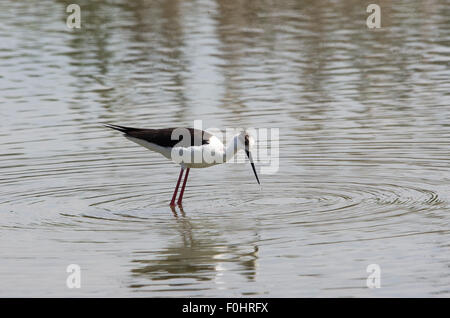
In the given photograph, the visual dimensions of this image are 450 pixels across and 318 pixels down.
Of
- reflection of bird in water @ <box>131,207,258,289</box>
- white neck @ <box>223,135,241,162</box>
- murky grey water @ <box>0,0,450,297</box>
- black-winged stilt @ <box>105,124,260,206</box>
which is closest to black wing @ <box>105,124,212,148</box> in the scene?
black-winged stilt @ <box>105,124,260,206</box>

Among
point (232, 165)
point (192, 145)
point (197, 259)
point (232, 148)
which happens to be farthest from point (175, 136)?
point (197, 259)

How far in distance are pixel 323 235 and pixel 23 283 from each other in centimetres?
309

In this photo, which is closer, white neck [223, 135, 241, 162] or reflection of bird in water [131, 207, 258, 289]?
reflection of bird in water [131, 207, 258, 289]

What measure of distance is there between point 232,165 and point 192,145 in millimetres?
2142

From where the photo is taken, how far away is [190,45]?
24.2 meters

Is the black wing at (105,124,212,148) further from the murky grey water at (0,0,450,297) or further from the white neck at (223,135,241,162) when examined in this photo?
the murky grey water at (0,0,450,297)

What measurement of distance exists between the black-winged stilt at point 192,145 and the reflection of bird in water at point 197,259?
4.76 ft

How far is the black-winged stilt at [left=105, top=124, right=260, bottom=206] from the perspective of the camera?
12.4 meters

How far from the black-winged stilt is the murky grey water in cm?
49

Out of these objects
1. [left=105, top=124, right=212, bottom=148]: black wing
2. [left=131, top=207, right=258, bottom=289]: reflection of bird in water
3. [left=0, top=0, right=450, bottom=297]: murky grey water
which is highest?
[left=105, top=124, right=212, bottom=148]: black wing

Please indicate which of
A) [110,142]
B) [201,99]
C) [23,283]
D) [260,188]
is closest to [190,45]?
[201,99]

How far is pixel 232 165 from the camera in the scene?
14.5 metres

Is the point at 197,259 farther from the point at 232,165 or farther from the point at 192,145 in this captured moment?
the point at 232,165

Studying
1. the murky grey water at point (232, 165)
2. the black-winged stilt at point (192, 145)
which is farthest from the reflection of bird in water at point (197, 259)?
the black-winged stilt at point (192, 145)
